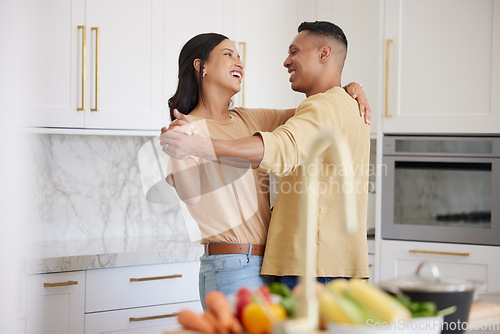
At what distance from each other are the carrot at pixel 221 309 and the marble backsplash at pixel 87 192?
2245 millimetres

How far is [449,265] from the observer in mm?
3053

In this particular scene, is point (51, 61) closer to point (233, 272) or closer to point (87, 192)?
point (87, 192)

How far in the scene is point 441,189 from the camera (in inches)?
126

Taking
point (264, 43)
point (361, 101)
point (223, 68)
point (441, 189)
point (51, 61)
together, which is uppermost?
point (264, 43)

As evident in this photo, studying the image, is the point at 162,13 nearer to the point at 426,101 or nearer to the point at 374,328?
the point at 426,101

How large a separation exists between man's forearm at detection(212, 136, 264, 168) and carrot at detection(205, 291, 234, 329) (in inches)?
18.8

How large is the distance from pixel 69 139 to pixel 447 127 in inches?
77.4

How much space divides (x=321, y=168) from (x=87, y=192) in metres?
1.83

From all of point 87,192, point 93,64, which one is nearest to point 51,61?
point 93,64

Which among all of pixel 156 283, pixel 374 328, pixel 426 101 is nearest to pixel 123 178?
pixel 156 283

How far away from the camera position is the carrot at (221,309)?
1137 millimetres

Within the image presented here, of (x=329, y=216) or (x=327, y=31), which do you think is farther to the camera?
(x=327, y=31)

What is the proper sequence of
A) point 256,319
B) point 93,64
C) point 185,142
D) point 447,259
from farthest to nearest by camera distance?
point 447,259 < point 93,64 < point 185,142 < point 256,319

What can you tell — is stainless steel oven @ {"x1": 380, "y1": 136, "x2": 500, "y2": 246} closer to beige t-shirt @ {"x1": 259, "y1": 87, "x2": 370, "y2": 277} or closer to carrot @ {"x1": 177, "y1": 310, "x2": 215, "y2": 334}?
beige t-shirt @ {"x1": 259, "y1": 87, "x2": 370, "y2": 277}
